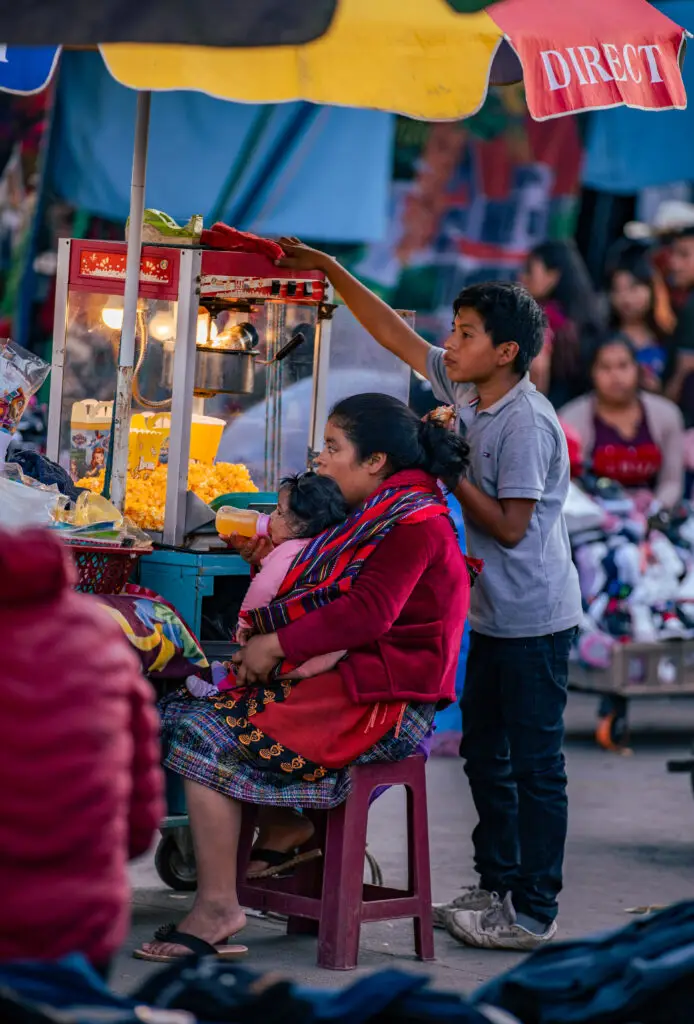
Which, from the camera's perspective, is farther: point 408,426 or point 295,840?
point 295,840

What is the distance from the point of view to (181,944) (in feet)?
13.9

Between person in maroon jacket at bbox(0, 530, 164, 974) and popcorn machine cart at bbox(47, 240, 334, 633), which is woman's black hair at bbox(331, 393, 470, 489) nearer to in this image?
popcorn machine cart at bbox(47, 240, 334, 633)

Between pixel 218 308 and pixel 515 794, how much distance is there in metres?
1.68

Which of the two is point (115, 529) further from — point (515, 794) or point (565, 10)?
point (565, 10)

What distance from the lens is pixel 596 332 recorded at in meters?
10.7

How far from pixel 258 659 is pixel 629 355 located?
5185mm

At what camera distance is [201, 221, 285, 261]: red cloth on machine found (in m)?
4.80

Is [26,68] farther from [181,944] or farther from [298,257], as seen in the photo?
[181,944]

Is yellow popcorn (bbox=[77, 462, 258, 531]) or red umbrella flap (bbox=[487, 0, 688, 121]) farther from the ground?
red umbrella flap (bbox=[487, 0, 688, 121])

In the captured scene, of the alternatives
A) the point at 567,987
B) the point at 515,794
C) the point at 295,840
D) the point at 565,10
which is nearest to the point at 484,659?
the point at 515,794

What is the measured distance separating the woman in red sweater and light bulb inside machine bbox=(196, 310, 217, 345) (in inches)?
29.2

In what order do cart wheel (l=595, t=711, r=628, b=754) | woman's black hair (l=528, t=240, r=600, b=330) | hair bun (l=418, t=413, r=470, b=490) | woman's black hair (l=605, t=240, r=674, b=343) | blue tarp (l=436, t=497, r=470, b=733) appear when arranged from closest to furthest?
hair bun (l=418, t=413, r=470, b=490) → blue tarp (l=436, t=497, r=470, b=733) → cart wheel (l=595, t=711, r=628, b=754) → woman's black hair (l=528, t=240, r=600, b=330) → woman's black hair (l=605, t=240, r=674, b=343)

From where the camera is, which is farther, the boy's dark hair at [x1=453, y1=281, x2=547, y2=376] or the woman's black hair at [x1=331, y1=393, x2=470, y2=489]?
the boy's dark hair at [x1=453, y1=281, x2=547, y2=376]

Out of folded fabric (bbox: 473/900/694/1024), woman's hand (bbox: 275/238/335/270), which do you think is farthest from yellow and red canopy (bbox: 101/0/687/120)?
folded fabric (bbox: 473/900/694/1024)
